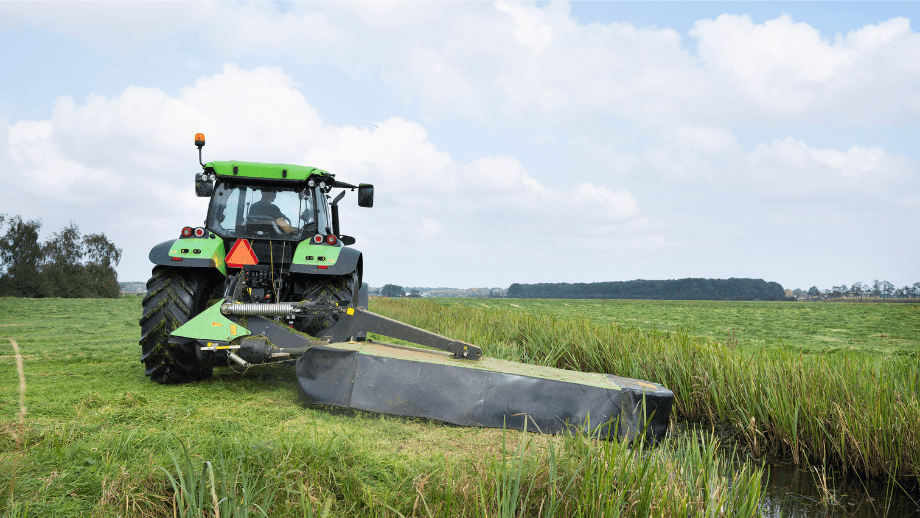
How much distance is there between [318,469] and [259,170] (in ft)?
13.4

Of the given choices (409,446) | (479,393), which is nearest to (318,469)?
(409,446)

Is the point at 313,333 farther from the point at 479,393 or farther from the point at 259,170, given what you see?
the point at 479,393

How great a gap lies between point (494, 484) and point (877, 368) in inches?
168

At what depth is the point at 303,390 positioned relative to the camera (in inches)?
146

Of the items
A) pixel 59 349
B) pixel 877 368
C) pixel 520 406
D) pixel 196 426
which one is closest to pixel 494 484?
pixel 520 406

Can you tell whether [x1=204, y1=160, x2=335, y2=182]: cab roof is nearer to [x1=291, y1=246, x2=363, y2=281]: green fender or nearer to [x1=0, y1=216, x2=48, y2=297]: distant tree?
[x1=291, y1=246, x2=363, y2=281]: green fender

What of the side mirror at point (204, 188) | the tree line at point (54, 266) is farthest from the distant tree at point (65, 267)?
the side mirror at point (204, 188)

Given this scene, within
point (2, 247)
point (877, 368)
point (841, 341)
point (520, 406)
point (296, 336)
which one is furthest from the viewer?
point (2, 247)

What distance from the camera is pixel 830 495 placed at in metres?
3.36

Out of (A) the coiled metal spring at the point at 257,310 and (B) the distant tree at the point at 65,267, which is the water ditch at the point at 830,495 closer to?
(A) the coiled metal spring at the point at 257,310

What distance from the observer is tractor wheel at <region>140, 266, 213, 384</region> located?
461 centimetres

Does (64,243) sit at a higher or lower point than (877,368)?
higher

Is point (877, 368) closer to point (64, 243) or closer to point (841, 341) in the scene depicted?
point (841, 341)

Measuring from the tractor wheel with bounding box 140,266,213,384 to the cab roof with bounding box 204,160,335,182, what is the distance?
1225 mm
